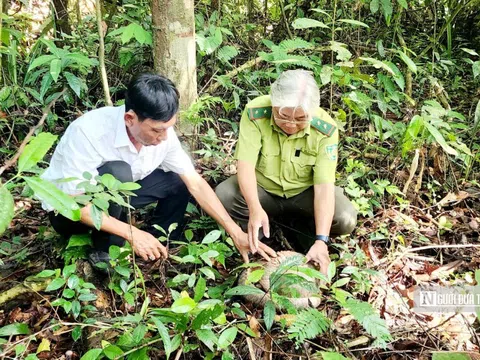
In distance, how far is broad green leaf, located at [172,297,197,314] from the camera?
6.30ft

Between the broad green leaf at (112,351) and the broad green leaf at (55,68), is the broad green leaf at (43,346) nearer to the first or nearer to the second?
the broad green leaf at (112,351)

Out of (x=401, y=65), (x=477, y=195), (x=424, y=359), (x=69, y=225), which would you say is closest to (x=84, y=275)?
(x=69, y=225)

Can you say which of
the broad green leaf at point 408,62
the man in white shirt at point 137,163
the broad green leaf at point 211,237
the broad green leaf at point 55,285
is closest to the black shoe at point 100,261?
the man in white shirt at point 137,163

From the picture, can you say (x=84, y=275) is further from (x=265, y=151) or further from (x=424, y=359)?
(x=424, y=359)

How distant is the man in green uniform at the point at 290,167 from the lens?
2.80 m

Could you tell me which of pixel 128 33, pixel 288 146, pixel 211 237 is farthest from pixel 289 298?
pixel 128 33

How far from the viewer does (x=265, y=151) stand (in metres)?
3.13

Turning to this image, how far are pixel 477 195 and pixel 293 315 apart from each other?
2213mm

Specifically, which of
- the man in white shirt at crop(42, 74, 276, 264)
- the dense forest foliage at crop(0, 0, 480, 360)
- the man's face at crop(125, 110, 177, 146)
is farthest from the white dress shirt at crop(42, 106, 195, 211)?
the dense forest foliage at crop(0, 0, 480, 360)

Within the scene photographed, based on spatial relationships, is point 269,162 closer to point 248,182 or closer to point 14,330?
point 248,182

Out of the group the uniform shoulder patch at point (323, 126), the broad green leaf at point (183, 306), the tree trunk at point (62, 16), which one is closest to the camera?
the broad green leaf at point (183, 306)

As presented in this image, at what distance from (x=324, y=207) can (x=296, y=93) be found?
763 mm

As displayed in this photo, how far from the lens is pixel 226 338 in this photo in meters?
2.03

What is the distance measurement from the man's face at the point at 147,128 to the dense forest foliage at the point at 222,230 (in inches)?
19.6
